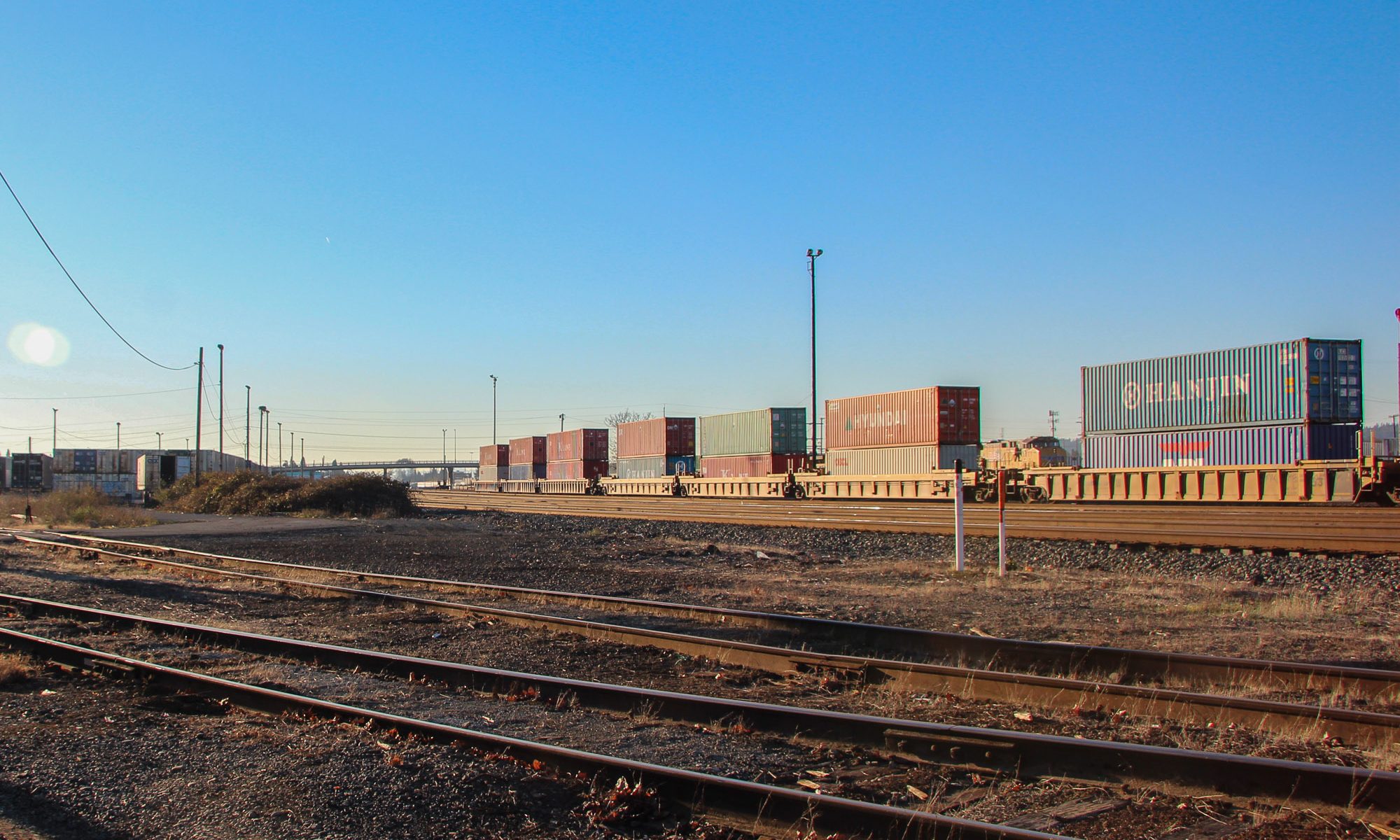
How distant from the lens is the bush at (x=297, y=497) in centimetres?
3944

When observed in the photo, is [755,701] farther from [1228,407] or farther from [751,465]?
[751,465]

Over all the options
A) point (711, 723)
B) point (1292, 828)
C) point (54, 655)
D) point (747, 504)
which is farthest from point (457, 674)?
point (747, 504)

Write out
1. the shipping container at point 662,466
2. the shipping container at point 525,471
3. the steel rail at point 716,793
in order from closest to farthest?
the steel rail at point 716,793, the shipping container at point 662,466, the shipping container at point 525,471

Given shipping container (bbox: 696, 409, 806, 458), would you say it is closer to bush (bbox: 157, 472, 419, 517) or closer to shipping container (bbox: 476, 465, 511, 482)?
bush (bbox: 157, 472, 419, 517)

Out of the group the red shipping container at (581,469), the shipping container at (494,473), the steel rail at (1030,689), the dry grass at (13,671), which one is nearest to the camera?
the steel rail at (1030,689)

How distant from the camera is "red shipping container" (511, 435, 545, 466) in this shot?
6744cm

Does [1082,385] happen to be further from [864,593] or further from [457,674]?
[457,674]

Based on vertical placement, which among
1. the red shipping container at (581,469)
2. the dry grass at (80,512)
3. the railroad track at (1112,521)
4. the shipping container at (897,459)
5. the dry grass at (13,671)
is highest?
the shipping container at (897,459)

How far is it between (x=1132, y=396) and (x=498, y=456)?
55.8 m

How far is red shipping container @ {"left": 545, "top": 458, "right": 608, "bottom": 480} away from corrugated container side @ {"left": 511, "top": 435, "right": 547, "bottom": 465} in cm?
550

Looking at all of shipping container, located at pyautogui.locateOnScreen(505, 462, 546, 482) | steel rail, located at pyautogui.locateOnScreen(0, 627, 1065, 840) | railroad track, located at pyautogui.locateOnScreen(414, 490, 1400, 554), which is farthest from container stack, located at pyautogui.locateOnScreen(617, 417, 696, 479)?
steel rail, located at pyautogui.locateOnScreen(0, 627, 1065, 840)

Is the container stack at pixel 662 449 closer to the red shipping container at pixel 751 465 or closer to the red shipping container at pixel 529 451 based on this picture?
the red shipping container at pixel 751 465

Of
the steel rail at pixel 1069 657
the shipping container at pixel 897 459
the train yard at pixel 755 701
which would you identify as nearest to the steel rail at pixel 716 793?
the train yard at pixel 755 701

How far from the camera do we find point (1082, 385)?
31328 mm
